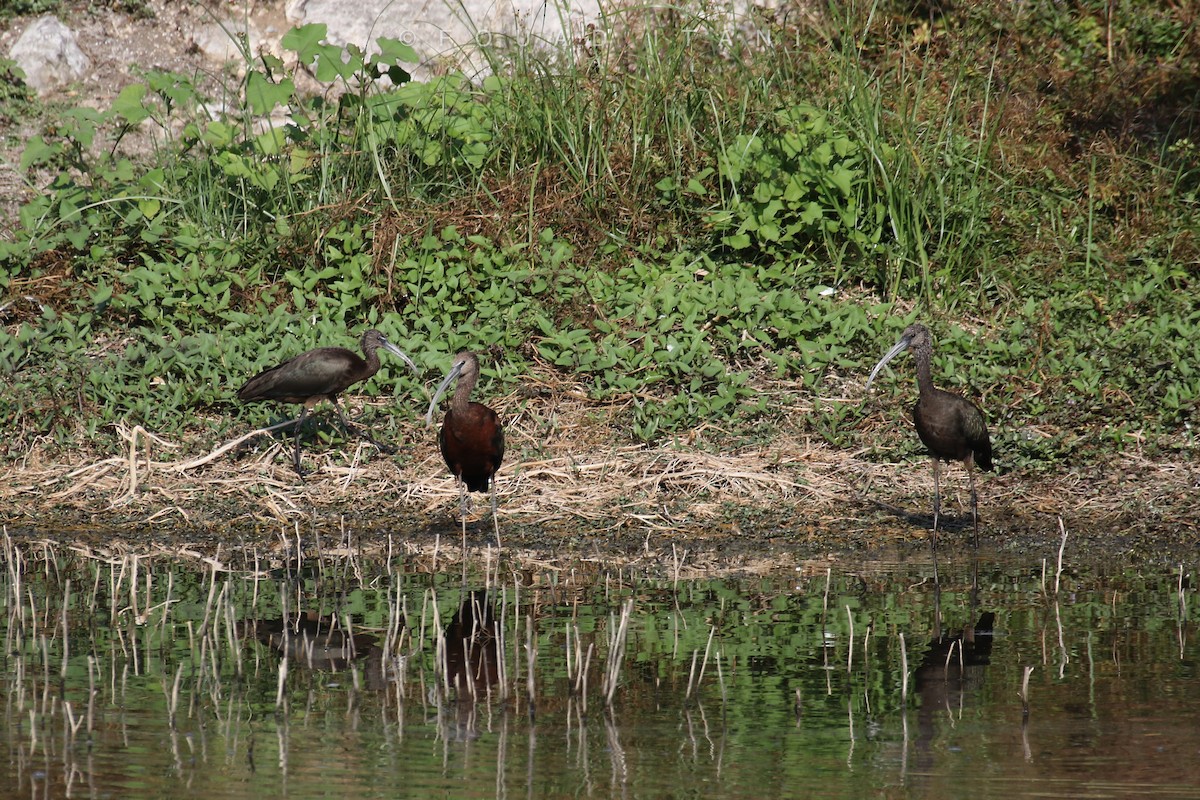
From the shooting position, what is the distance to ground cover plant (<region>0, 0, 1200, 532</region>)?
9.32 meters

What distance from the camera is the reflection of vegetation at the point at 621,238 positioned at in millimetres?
9500

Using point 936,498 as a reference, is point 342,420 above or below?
above

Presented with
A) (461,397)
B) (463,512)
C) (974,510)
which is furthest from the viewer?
(461,397)

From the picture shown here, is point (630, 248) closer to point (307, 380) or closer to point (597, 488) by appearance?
point (597, 488)

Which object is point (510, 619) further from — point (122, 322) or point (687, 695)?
point (122, 322)

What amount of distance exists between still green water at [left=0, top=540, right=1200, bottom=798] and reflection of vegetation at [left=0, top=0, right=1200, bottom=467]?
8.65ft

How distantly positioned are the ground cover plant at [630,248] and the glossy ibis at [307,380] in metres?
0.51

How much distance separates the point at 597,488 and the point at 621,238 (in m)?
2.79

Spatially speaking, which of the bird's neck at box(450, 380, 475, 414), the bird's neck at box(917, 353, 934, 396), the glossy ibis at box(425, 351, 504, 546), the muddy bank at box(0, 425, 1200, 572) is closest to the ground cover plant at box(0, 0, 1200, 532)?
the muddy bank at box(0, 425, 1200, 572)

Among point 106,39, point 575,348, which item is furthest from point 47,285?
point 106,39

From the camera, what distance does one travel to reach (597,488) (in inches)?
331

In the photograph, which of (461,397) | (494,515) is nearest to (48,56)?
(461,397)

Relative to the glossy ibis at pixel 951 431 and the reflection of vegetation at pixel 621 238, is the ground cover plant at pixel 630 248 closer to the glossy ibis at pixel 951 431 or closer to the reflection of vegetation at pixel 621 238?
the reflection of vegetation at pixel 621 238

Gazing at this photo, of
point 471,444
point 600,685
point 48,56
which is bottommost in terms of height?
point 600,685
